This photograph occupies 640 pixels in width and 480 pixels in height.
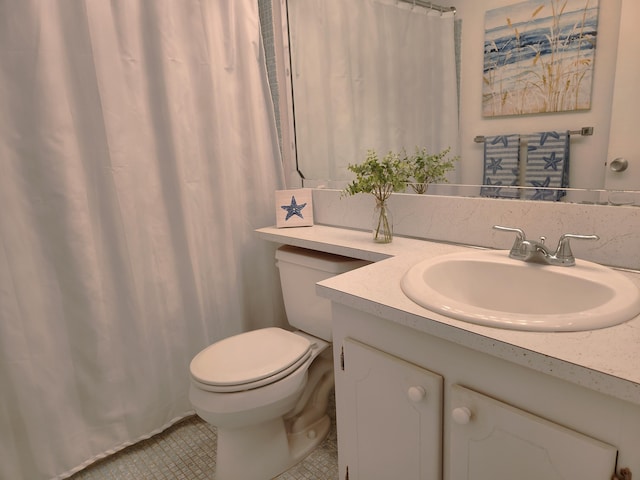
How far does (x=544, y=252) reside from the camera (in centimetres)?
102

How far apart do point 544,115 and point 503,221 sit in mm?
308

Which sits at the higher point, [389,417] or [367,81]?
[367,81]

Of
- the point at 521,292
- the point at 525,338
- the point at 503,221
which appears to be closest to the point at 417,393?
the point at 525,338

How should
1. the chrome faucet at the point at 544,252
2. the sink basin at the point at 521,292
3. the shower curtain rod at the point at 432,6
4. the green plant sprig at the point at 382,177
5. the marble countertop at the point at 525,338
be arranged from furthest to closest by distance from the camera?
the green plant sprig at the point at 382,177 → the shower curtain rod at the point at 432,6 → the chrome faucet at the point at 544,252 → the sink basin at the point at 521,292 → the marble countertop at the point at 525,338

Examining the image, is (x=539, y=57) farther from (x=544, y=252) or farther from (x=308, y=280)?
(x=308, y=280)

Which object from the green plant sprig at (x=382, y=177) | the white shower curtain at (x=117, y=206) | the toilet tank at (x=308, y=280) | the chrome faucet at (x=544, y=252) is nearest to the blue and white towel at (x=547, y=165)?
the chrome faucet at (x=544, y=252)

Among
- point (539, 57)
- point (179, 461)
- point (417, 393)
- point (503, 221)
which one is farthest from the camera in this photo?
point (179, 461)

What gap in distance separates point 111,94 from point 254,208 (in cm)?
72

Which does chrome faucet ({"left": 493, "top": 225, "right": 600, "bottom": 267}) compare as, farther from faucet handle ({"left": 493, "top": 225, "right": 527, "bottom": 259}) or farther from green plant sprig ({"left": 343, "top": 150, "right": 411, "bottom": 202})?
green plant sprig ({"left": 343, "top": 150, "right": 411, "bottom": 202})

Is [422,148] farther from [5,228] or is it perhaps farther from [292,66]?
[5,228]

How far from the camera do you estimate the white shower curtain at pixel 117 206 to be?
1.33 metres

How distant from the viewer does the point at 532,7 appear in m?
1.11

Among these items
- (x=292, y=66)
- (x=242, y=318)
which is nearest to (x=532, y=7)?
(x=292, y=66)

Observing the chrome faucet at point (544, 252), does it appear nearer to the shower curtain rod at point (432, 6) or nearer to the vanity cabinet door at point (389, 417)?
the vanity cabinet door at point (389, 417)
